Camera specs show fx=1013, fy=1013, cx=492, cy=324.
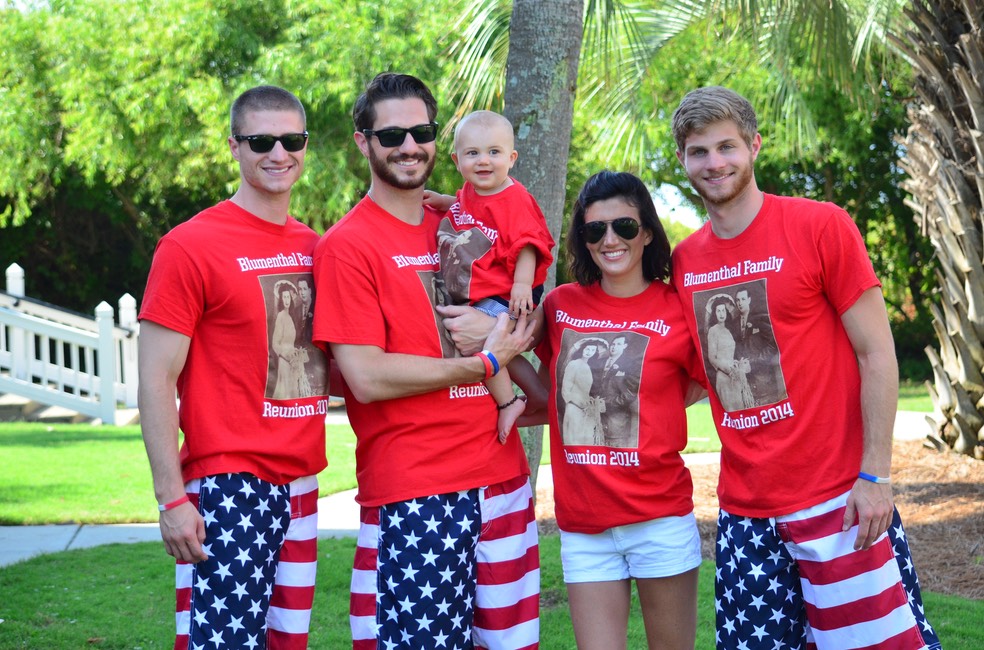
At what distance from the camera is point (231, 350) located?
3.17 m

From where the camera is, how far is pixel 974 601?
557 centimetres

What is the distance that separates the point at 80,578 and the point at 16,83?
1558 cm

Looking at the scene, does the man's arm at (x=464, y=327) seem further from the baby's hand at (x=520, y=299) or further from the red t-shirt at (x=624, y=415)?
the red t-shirt at (x=624, y=415)

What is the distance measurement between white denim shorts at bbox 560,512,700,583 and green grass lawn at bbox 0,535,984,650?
176 cm

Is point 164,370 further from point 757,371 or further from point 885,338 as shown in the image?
point 885,338

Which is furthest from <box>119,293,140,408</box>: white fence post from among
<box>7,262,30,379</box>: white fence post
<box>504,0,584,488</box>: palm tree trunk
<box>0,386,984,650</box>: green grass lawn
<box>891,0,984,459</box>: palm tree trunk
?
<box>504,0,584,488</box>: palm tree trunk

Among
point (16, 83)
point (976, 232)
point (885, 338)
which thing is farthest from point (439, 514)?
point (16, 83)

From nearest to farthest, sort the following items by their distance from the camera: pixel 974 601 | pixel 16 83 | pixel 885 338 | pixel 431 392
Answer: pixel 885 338, pixel 431 392, pixel 974 601, pixel 16 83

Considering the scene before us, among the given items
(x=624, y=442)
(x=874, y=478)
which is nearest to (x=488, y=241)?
(x=624, y=442)

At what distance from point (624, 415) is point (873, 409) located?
75cm

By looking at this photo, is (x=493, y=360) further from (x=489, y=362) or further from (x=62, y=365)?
(x=62, y=365)

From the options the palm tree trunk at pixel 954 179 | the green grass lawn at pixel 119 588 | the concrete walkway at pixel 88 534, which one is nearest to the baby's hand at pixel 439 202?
the green grass lawn at pixel 119 588

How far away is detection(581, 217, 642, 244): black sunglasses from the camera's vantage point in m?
3.33

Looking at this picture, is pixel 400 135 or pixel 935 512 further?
pixel 935 512
